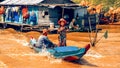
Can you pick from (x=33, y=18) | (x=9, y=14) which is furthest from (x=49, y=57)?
(x=9, y=14)

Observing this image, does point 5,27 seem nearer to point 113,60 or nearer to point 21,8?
point 21,8

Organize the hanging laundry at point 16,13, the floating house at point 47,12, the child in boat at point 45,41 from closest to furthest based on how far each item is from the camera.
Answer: the child in boat at point 45,41 → the floating house at point 47,12 → the hanging laundry at point 16,13

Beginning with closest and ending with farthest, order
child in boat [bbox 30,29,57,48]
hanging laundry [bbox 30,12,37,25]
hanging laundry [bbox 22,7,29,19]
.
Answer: child in boat [bbox 30,29,57,48], hanging laundry [bbox 30,12,37,25], hanging laundry [bbox 22,7,29,19]

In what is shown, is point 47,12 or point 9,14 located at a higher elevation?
point 47,12

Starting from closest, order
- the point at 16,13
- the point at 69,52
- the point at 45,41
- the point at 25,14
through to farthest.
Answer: the point at 69,52 → the point at 45,41 → the point at 25,14 → the point at 16,13

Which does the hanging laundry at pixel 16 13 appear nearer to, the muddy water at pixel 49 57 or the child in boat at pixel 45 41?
the muddy water at pixel 49 57

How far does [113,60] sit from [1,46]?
750 centimetres

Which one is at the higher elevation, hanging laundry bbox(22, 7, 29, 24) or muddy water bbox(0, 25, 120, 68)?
hanging laundry bbox(22, 7, 29, 24)

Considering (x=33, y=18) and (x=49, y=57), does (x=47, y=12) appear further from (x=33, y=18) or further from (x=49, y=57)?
(x=49, y=57)

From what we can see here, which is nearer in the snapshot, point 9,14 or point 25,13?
point 25,13

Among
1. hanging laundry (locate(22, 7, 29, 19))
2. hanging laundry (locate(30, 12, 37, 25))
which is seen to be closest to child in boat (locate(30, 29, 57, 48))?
hanging laundry (locate(30, 12, 37, 25))

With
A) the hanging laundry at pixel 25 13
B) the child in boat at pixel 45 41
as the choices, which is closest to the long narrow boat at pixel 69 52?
the child in boat at pixel 45 41

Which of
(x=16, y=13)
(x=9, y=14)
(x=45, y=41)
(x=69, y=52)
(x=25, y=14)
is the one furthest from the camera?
(x=9, y=14)

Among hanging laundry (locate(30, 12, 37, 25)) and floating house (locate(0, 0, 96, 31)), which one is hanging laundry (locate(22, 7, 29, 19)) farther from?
hanging laundry (locate(30, 12, 37, 25))
